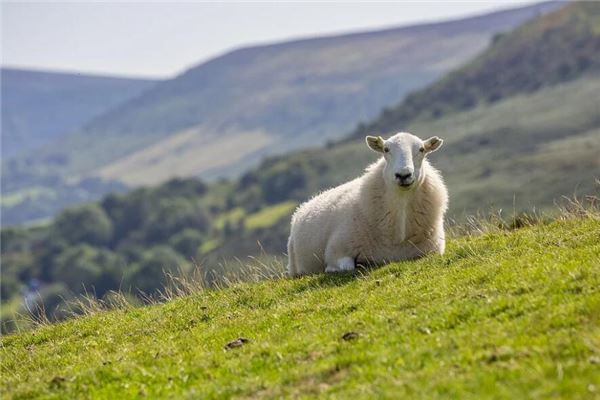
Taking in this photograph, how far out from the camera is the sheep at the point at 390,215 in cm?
1664

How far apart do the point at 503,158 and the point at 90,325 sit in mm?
169841

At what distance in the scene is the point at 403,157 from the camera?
16.5 metres

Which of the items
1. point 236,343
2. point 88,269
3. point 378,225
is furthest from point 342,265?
point 88,269

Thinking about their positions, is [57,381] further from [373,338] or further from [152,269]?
[152,269]

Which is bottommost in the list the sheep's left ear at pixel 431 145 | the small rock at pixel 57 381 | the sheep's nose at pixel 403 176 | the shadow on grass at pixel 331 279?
the shadow on grass at pixel 331 279

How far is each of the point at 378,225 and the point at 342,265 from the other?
1.19 meters

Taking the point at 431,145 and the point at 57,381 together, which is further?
the point at 431,145

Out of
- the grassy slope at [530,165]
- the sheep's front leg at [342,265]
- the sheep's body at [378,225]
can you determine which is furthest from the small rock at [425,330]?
the grassy slope at [530,165]

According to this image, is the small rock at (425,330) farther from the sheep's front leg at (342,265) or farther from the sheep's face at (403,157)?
the sheep's face at (403,157)

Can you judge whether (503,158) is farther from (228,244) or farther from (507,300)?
(507,300)

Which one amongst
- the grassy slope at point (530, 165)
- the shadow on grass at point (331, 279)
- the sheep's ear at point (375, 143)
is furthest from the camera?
the grassy slope at point (530, 165)

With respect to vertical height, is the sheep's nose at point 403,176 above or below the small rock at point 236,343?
above

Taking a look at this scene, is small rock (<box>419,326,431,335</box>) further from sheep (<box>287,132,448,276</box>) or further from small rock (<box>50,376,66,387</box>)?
sheep (<box>287,132,448,276</box>)

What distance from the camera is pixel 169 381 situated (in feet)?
33.2
